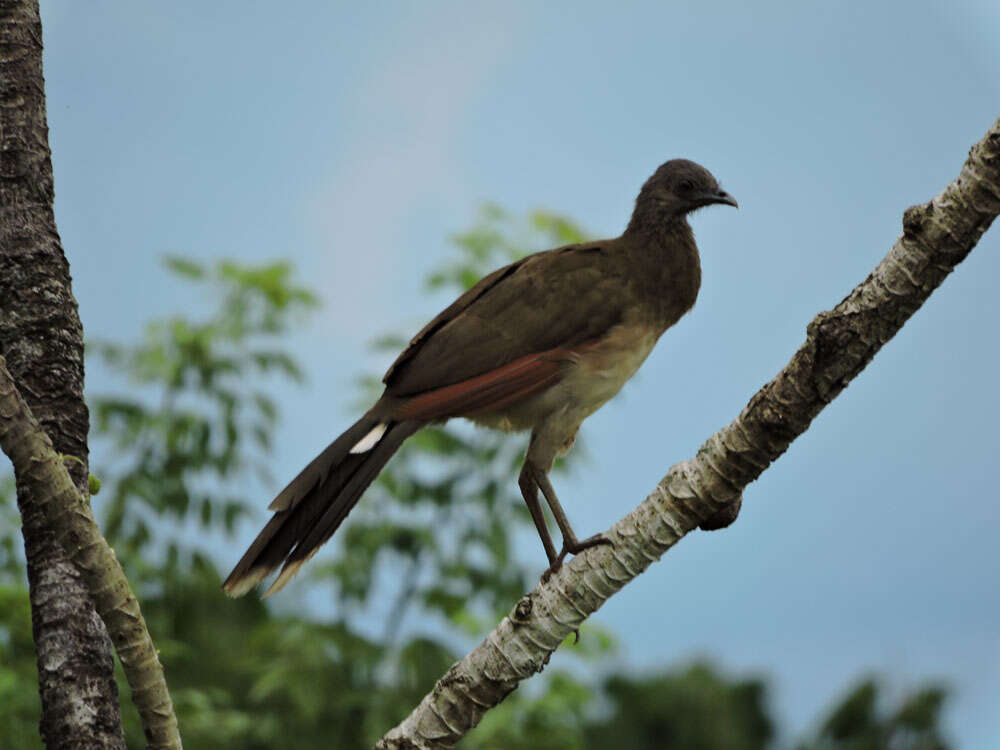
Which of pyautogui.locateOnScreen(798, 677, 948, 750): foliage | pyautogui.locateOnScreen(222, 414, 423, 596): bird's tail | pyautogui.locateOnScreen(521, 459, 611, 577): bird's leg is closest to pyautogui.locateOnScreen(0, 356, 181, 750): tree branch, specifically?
pyautogui.locateOnScreen(222, 414, 423, 596): bird's tail

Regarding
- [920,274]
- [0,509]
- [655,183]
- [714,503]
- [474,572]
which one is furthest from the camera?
[474,572]

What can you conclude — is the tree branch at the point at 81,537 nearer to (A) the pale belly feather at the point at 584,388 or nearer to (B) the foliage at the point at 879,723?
(A) the pale belly feather at the point at 584,388

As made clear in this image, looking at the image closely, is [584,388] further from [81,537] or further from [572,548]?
[81,537]

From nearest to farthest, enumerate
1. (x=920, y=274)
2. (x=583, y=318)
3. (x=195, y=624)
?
(x=920, y=274) → (x=583, y=318) → (x=195, y=624)

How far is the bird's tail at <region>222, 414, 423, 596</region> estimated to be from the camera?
375cm

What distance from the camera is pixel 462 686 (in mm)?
3490

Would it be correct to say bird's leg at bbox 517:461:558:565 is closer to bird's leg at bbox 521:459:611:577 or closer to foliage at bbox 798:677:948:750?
bird's leg at bbox 521:459:611:577

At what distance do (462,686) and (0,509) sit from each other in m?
3.84

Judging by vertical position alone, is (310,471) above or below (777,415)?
above

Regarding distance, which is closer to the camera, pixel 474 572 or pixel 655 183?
pixel 655 183

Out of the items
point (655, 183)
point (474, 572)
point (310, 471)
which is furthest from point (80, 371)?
point (474, 572)

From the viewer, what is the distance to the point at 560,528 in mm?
4023

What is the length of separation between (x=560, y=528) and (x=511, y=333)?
0.73 metres

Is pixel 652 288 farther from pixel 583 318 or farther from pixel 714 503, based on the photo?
pixel 714 503
